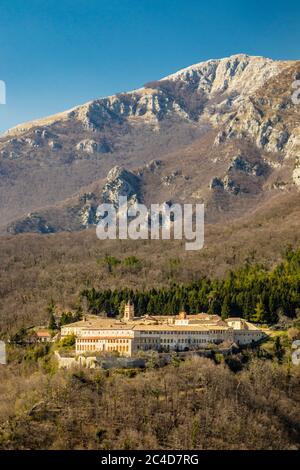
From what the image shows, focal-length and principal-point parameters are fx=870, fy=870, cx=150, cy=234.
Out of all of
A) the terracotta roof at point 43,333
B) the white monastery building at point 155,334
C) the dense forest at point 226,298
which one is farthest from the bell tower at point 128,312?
the terracotta roof at point 43,333

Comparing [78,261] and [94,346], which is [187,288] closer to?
[94,346]

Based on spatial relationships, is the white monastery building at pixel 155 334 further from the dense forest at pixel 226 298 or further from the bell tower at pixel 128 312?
the dense forest at pixel 226 298

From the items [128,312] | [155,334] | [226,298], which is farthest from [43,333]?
[226,298]

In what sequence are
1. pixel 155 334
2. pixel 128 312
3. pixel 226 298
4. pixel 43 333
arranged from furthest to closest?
1. pixel 226 298
2. pixel 128 312
3. pixel 43 333
4. pixel 155 334

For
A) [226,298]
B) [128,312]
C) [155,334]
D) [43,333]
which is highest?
[226,298]

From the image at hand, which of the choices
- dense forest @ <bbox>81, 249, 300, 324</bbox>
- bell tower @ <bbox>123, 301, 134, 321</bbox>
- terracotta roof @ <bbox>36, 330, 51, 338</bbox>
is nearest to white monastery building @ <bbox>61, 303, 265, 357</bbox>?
terracotta roof @ <bbox>36, 330, 51, 338</bbox>

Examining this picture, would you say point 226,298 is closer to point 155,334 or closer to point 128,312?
point 128,312

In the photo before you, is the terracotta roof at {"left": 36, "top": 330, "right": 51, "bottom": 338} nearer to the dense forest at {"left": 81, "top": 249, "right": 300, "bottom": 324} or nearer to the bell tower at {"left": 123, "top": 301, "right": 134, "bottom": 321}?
the bell tower at {"left": 123, "top": 301, "right": 134, "bottom": 321}

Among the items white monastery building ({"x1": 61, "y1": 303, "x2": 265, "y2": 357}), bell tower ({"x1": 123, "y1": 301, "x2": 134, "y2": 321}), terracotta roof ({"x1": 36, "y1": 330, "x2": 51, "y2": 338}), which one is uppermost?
bell tower ({"x1": 123, "y1": 301, "x2": 134, "y2": 321})
